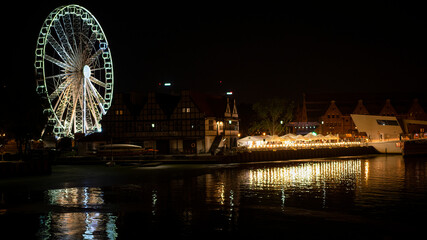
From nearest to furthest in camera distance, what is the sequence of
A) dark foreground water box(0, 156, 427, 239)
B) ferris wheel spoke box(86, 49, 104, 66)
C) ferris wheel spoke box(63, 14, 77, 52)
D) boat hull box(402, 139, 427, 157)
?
dark foreground water box(0, 156, 427, 239)
ferris wheel spoke box(63, 14, 77, 52)
ferris wheel spoke box(86, 49, 104, 66)
boat hull box(402, 139, 427, 157)

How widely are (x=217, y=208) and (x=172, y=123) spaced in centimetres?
4839

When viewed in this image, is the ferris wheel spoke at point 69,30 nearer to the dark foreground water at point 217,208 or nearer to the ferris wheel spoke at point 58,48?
the ferris wheel spoke at point 58,48

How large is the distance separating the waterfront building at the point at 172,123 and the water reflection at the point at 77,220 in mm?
40682

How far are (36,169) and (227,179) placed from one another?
20456 mm

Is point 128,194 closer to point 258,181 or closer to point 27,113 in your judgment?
point 258,181

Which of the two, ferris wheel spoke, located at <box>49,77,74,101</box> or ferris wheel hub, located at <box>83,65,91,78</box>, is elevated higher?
ferris wheel hub, located at <box>83,65,91,78</box>

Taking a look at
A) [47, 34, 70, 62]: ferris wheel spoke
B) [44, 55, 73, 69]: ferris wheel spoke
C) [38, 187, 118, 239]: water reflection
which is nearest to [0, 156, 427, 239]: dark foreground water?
[38, 187, 118, 239]: water reflection

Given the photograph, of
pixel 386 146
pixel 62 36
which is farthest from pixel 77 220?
pixel 386 146

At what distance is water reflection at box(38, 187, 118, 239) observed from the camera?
67.1ft

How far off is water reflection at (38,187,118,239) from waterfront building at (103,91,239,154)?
40.7 metres

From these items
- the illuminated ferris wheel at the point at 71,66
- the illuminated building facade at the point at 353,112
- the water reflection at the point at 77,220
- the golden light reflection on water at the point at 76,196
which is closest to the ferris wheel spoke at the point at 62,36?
the illuminated ferris wheel at the point at 71,66

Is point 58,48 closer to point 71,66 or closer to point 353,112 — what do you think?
point 71,66

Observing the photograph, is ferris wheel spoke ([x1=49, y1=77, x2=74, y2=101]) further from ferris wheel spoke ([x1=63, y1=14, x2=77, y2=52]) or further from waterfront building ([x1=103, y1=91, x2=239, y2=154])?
waterfront building ([x1=103, y1=91, x2=239, y2=154])

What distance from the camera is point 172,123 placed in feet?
244
